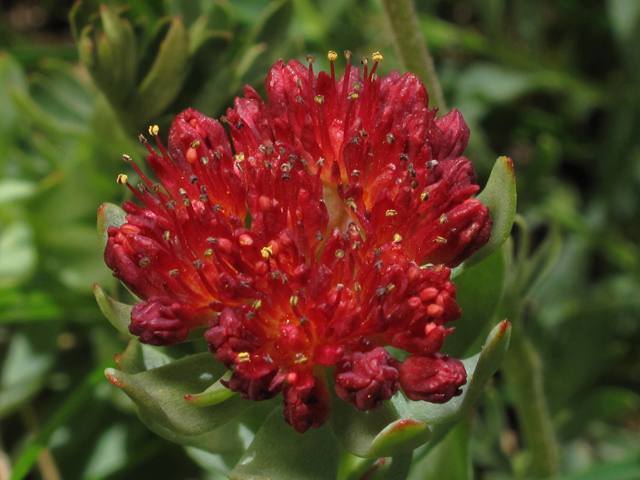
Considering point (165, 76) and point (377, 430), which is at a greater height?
point (165, 76)

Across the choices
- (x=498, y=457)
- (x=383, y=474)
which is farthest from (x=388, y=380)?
(x=498, y=457)

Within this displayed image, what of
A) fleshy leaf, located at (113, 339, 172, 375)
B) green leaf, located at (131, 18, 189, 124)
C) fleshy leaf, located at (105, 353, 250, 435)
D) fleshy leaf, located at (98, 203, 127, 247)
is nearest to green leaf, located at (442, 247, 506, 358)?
fleshy leaf, located at (105, 353, 250, 435)

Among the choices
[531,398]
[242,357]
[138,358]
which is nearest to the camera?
[242,357]

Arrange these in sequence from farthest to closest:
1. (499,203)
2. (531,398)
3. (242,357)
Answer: (531,398) < (499,203) < (242,357)

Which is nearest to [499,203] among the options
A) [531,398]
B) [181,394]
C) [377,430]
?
[377,430]

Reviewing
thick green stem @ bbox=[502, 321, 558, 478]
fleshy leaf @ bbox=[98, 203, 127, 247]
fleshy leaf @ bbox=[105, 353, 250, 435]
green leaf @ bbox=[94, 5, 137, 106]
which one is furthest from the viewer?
thick green stem @ bbox=[502, 321, 558, 478]

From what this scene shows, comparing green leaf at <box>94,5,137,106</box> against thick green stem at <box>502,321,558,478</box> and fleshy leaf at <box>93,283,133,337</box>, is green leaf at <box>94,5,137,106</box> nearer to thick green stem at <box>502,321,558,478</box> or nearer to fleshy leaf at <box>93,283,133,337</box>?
fleshy leaf at <box>93,283,133,337</box>

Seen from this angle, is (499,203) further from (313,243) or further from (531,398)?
(531,398)

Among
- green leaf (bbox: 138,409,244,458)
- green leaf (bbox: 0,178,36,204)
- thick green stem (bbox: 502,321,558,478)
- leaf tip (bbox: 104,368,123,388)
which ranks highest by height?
leaf tip (bbox: 104,368,123,388)
